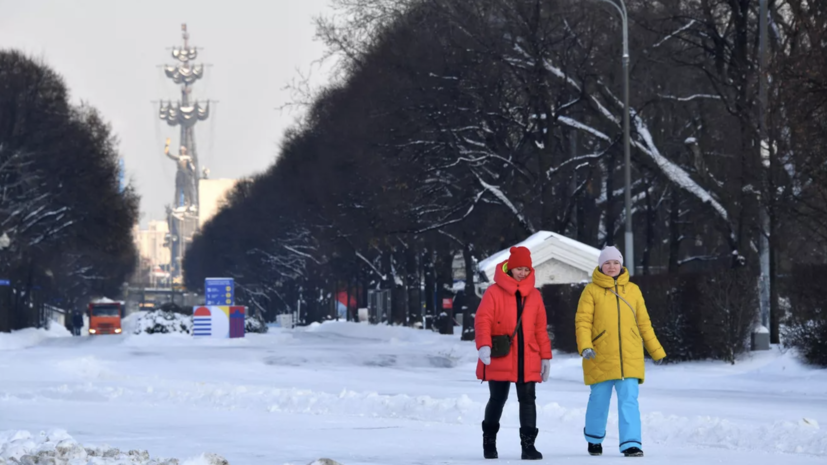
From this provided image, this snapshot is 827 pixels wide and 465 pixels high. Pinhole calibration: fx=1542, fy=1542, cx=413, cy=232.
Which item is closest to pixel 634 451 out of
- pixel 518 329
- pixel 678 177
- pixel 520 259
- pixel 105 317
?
pixel 518 329

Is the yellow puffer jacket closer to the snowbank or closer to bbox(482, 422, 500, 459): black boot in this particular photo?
bbox(482, 422, 500, 459): black boot

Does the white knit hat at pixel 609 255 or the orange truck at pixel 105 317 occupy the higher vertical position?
the orange truck at pixel 105 317

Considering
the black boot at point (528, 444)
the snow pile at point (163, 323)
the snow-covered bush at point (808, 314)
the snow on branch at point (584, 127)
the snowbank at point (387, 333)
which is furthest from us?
the snow pile at point (163, 323)

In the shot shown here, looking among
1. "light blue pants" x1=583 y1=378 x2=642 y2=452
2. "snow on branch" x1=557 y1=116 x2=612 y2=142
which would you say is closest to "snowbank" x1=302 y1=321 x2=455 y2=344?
"snow on branch" x1=557 y1=116 x2=612 y2=142

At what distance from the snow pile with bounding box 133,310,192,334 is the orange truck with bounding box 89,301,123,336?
1799cm

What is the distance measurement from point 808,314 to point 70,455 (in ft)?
47.8

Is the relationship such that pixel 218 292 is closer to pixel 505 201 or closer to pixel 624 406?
pixel 505 201

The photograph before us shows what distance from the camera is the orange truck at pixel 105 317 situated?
8131cm

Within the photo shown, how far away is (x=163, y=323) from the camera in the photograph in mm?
62781

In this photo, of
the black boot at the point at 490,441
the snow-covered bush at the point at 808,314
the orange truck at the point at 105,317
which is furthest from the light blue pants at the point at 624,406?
the orange truck at the point at 105,317

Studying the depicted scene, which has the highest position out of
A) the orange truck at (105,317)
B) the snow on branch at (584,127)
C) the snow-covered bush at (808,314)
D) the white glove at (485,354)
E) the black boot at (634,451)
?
the snow on branch at (584,127)

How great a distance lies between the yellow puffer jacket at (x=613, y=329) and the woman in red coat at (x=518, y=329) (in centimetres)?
35

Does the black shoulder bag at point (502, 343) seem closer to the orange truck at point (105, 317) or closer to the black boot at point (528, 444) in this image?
the black boot at point (528, 444)

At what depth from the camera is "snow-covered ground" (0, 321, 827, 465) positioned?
12164 millimetres
